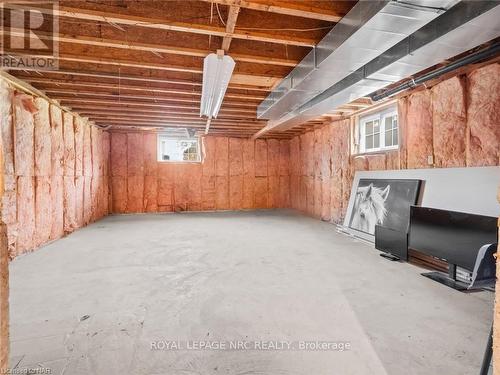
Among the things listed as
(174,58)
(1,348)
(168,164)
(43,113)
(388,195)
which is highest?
(174,58)

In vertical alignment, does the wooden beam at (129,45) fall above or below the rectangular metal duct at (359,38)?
above

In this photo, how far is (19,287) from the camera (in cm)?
245

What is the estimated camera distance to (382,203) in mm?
3988

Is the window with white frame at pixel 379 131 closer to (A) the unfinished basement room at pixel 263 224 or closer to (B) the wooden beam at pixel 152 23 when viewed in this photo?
(A) the unfinished basement room at pixel 263 224

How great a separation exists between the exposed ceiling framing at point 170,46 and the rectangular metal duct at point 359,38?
0.51 feet

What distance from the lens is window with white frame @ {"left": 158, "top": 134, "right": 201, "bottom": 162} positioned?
7719 millimetres

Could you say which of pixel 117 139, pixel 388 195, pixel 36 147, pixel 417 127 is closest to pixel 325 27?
pixel 417 127

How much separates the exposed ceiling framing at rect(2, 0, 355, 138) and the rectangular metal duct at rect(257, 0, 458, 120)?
0.15m

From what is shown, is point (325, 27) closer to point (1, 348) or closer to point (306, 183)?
point (1, 348)

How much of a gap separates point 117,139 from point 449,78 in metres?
7.36

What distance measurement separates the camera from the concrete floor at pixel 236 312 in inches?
59.6

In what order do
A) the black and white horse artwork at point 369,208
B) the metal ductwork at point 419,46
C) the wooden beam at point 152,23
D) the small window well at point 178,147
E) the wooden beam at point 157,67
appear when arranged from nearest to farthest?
the metal ductwork at point 419,46 < the wooden beam at point 152,23 < the wooden beam at point 157,67 < the black and white horse artwork at point 369,208 < the small window well at point 178,147

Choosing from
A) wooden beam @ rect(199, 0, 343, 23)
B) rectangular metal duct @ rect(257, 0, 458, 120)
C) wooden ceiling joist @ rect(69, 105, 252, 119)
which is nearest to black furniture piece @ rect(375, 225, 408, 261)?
rectangular metal duct @ rect(257, 0, 458, 120)

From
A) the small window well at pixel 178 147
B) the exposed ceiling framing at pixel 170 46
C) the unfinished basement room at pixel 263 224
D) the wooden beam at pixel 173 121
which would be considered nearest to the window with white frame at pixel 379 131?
the unfinished basement room at pixel 263 224
